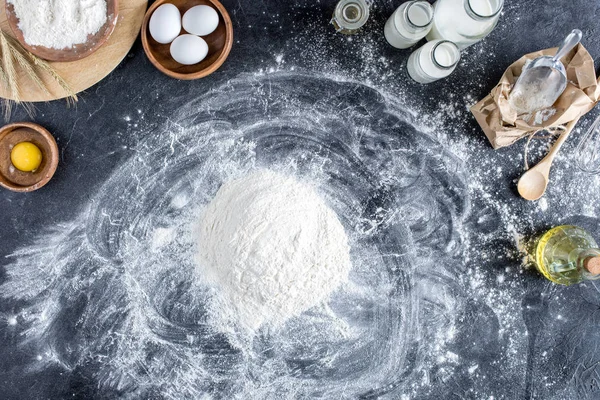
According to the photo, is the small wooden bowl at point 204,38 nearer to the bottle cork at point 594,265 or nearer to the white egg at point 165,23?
the white egg at point 165,23

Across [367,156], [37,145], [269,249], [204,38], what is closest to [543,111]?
[367,156]

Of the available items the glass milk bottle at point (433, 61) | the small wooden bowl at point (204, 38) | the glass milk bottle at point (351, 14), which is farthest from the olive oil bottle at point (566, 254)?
the small wooden bowl at point (204, 38)

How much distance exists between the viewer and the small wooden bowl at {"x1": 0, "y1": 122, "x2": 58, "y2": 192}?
1.19 metres

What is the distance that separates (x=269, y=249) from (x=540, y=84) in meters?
0.77

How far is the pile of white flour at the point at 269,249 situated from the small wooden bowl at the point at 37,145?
404 mm

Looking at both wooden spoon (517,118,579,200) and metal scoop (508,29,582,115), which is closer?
metal scoop (508,29,582,115)

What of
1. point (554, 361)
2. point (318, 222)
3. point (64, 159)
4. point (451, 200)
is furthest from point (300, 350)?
point (64, 159)

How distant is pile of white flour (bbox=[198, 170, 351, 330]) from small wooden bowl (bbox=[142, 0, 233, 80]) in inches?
11.5

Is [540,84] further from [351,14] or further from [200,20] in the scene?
[200,20]

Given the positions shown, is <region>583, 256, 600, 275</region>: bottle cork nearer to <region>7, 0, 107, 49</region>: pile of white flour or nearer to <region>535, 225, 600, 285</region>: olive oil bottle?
<region>535, 225, 600, 285</region>: olive oil bottle

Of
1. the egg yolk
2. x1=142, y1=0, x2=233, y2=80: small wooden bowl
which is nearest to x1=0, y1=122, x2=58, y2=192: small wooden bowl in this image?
the egg yolk

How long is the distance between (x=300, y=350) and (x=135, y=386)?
44 centimetres

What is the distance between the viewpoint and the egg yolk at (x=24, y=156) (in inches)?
46.3

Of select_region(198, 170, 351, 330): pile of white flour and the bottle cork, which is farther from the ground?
select_region(198, 170, 351, 330): pile of white flour
